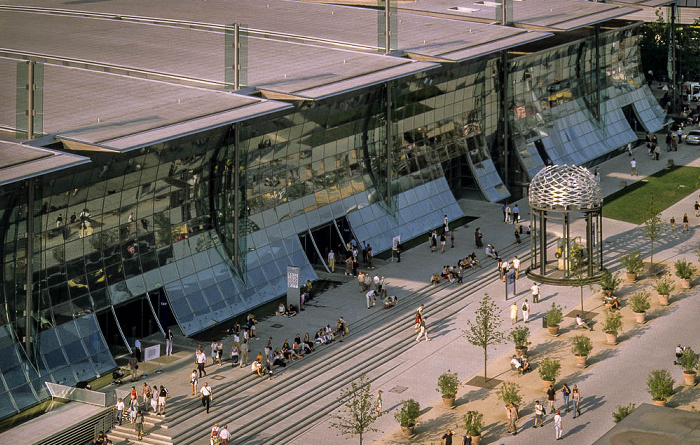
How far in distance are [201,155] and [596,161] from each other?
42.9m

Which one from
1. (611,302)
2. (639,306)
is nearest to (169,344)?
(611,302)

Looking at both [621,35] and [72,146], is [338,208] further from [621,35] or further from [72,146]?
[621,35]

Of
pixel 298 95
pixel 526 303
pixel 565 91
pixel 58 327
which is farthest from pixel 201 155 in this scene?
pixel 565 91

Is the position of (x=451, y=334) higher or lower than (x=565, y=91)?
lower

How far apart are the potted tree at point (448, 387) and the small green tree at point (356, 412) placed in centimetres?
302

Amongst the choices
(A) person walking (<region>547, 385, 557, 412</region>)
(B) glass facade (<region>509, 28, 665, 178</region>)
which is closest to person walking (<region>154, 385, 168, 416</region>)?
(A) person walking (<region>547, 385, 557, 412</region>)

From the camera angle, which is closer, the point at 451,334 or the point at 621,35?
the point at 451,334

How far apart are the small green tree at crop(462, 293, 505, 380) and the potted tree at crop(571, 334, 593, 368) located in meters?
3.44

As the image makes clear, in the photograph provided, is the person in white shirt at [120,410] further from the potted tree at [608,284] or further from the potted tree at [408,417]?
the potted tree at [608,284]

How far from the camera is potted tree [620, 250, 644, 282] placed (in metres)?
74.8

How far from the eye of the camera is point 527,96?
96250 mm

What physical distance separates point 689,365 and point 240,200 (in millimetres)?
24668

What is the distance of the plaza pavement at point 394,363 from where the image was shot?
56.7 m

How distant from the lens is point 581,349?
62.8m
